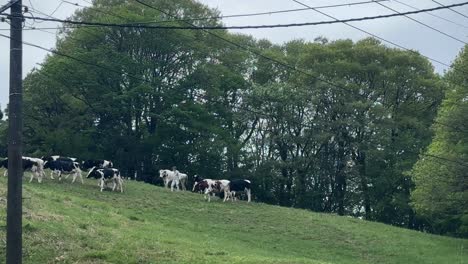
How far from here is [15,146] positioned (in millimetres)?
16297

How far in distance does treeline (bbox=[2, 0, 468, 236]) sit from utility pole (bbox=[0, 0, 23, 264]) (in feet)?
145

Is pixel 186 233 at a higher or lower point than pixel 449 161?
lower

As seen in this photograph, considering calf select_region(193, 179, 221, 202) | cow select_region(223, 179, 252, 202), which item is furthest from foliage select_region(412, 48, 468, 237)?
calf select_region(193, 179, 221, 202)

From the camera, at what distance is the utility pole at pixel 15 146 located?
16156 millimetres

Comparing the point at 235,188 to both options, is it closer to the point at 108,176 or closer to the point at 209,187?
the point at 209,187

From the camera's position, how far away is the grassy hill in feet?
71.0

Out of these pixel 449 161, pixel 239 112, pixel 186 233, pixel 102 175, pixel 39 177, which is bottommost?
Answer: pixel 186 233

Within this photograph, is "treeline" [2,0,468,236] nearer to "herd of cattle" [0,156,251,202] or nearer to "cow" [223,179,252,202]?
"herd of cattle" [0,156,251,202]

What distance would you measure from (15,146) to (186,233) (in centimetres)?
1438

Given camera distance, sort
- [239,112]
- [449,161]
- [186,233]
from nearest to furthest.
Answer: [186,233] < [449,161] < [239,112]

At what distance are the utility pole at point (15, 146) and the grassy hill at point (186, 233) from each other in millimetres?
3964

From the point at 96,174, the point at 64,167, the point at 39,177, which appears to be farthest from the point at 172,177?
the point at 39,177

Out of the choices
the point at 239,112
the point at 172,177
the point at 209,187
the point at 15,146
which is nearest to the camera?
the point at 15,146

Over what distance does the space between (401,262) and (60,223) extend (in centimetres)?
1670
